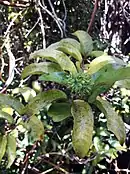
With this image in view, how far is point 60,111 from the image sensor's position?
750 mm

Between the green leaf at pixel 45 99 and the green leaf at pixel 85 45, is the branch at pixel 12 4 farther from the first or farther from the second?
the green leaf at pixel 45 99

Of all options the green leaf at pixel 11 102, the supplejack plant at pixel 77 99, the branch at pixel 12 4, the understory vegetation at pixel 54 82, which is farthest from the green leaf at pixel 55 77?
the branch at pixel 12 4

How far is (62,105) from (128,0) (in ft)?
4.64

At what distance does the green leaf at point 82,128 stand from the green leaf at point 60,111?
0.09 ft

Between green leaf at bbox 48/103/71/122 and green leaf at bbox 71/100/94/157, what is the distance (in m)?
0.03

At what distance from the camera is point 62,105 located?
75cm

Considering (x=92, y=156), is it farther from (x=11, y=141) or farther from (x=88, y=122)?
(x=88, y=122)

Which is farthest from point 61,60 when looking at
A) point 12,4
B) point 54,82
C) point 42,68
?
point 12,4

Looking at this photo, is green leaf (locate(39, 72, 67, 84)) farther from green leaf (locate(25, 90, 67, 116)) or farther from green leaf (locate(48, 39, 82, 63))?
green leaf (locate(48, 39, 82, 63))

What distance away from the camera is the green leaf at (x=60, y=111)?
2.44ft

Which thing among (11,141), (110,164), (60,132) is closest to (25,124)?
(11,141)

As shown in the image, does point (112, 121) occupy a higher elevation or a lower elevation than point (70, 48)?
lower

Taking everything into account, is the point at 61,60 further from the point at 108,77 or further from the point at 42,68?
the point at 108,77

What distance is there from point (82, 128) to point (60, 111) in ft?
0.22
